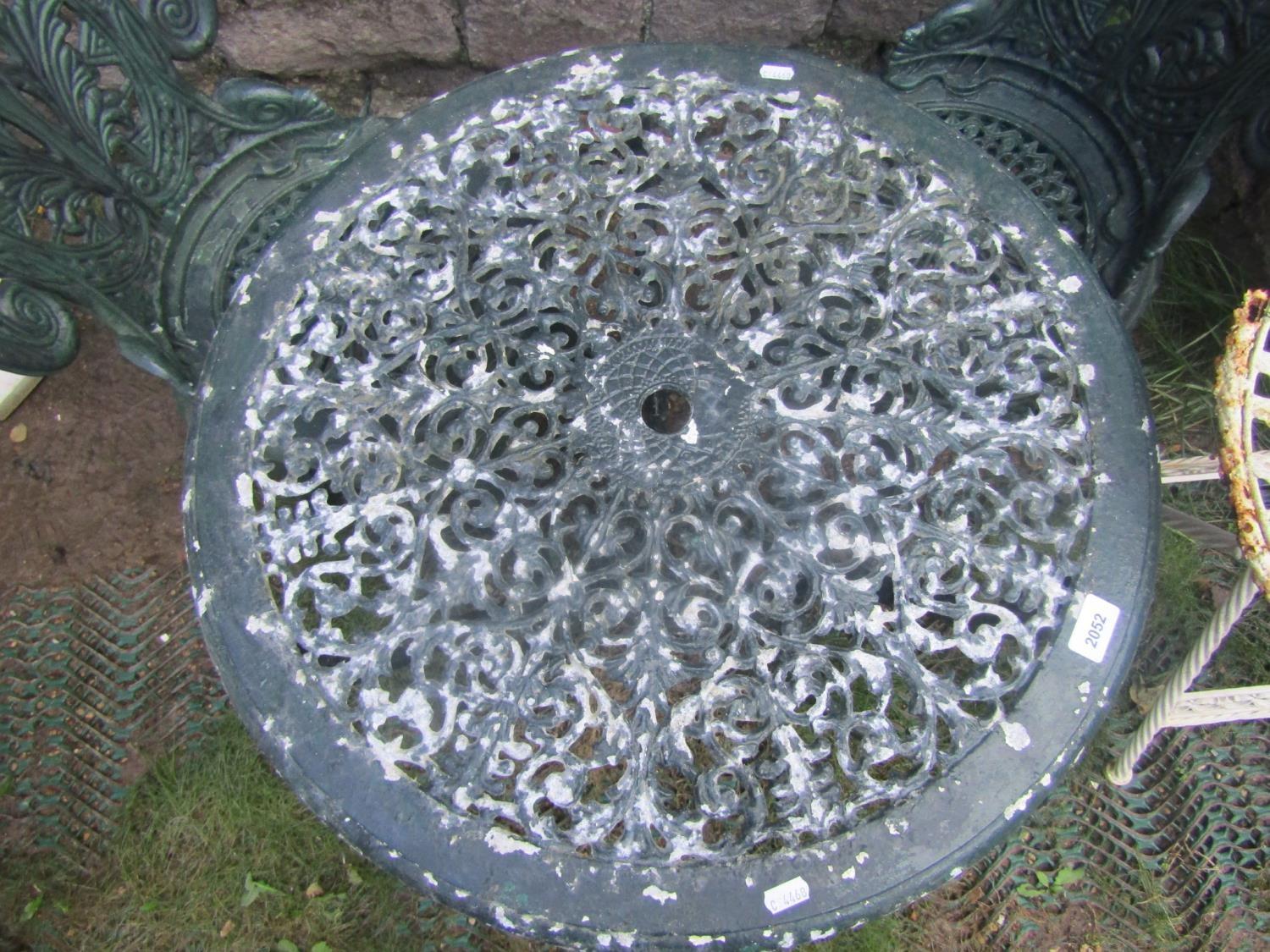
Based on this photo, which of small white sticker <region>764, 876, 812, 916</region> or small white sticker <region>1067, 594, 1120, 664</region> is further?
small white sticker <region>1067, 594, 1120, 664</region>

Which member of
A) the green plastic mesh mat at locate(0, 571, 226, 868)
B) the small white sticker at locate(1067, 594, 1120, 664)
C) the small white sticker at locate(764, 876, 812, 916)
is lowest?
the green plastic mesh mat at locate(0, 571, 226, 868)

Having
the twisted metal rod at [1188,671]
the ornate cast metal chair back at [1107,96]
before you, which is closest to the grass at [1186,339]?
the ornate cast metal chair back at [1107,96]

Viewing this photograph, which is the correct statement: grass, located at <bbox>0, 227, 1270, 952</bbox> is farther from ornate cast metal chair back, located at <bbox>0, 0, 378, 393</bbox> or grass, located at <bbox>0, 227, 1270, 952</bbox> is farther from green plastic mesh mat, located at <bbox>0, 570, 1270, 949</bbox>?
ornate cast metal chair back, located at <bbox>0, 0, 378, 393</bbox>

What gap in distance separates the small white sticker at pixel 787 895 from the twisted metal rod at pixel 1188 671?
954 millimetres

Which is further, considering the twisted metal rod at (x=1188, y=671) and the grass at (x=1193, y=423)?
the grass at (x=1193, y=423)

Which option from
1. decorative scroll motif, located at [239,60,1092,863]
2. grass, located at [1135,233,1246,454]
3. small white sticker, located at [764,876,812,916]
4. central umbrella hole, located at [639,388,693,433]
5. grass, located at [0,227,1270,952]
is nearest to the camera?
small white sticker, located at [764,876,812,916]

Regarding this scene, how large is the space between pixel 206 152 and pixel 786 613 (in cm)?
166

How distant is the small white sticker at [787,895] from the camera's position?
1504 millimetres

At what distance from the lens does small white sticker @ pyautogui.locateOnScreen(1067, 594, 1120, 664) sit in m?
A: 1.63

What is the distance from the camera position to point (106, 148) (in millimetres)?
2029

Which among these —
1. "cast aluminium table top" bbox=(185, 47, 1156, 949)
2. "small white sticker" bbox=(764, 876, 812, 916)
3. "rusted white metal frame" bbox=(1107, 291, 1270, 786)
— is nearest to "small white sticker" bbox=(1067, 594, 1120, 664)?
"cast aluminium table top" bbox=(185, 47, 1156, 949)

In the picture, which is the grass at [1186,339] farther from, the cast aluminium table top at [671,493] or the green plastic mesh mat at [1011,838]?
the cast aluminium table top at [671,493]

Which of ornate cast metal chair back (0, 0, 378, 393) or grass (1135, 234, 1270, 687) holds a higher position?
ornate cast metal chair back (0, 0, 378, 393)

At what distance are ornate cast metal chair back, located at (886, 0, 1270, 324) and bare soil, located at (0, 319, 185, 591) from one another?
2312 mm
